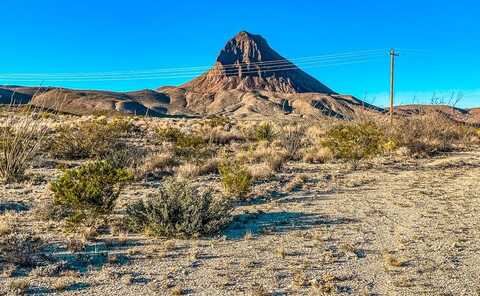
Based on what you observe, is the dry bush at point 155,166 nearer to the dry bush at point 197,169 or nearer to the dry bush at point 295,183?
the dry bush at point 197,169

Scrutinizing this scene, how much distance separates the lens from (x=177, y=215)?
949cm

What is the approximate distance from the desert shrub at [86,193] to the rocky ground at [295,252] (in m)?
0.69

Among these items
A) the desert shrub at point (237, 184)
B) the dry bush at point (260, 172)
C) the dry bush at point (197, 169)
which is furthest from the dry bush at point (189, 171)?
the desert shrub at point (237, 184)

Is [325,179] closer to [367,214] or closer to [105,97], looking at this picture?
[367,214]

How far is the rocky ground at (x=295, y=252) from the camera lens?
6609mm

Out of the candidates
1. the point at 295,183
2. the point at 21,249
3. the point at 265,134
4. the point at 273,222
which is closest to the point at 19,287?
the point at 21,249

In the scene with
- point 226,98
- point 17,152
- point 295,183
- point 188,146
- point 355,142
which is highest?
point 226,98

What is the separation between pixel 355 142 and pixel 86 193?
13.9 meters

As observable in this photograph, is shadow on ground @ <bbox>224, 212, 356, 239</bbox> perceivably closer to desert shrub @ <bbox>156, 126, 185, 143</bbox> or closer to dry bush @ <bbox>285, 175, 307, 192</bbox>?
dry bush @ <bbox>285, 175, 307, 192</bbox>

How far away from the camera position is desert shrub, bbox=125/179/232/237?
9016 mm

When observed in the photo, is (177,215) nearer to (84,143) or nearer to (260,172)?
(260,172)

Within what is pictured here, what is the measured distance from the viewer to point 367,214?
36.5 feet

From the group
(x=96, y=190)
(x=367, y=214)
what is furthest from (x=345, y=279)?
(x=96, y=190)

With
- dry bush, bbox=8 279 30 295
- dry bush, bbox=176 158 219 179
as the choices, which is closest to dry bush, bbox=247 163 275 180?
dry bush, bbox=176 158 219 179
